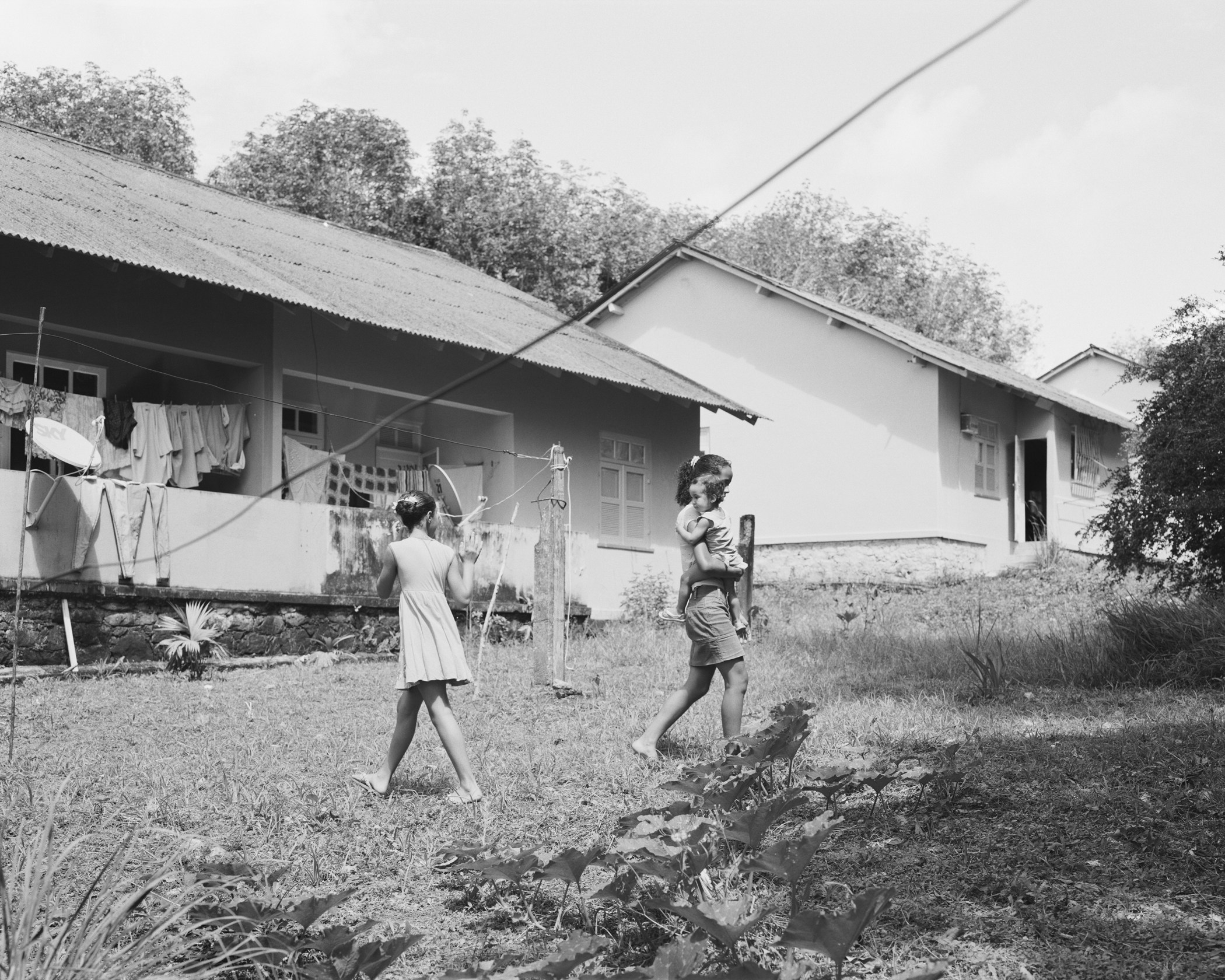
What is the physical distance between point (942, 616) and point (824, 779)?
10805 millimetres

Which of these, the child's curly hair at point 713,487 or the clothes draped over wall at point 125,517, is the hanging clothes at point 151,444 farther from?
the child's curly hair at point 713,487

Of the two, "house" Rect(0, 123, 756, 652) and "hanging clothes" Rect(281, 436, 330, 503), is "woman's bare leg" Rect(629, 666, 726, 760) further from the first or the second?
"hanging clothes" Rect(281, 436, 330, 503)

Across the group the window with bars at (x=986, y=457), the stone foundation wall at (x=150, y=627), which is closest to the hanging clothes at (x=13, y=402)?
the stone foundation wall at (x=150, y=627)

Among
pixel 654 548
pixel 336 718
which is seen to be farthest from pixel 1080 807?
pixel 654 548

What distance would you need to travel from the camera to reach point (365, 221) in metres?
29.6

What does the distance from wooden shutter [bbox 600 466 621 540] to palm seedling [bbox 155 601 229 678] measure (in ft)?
18.2

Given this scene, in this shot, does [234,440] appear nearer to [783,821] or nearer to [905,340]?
[783,821]

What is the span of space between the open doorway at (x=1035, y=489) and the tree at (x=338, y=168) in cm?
1480

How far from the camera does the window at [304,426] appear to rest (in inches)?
543

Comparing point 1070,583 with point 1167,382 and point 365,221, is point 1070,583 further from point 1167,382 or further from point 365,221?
point 365,221

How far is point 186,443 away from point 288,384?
6.36 feet

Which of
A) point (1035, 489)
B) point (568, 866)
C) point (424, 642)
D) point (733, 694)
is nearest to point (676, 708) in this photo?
point (733, 694)

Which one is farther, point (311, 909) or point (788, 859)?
point (788, 859)

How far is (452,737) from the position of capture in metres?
5.54
